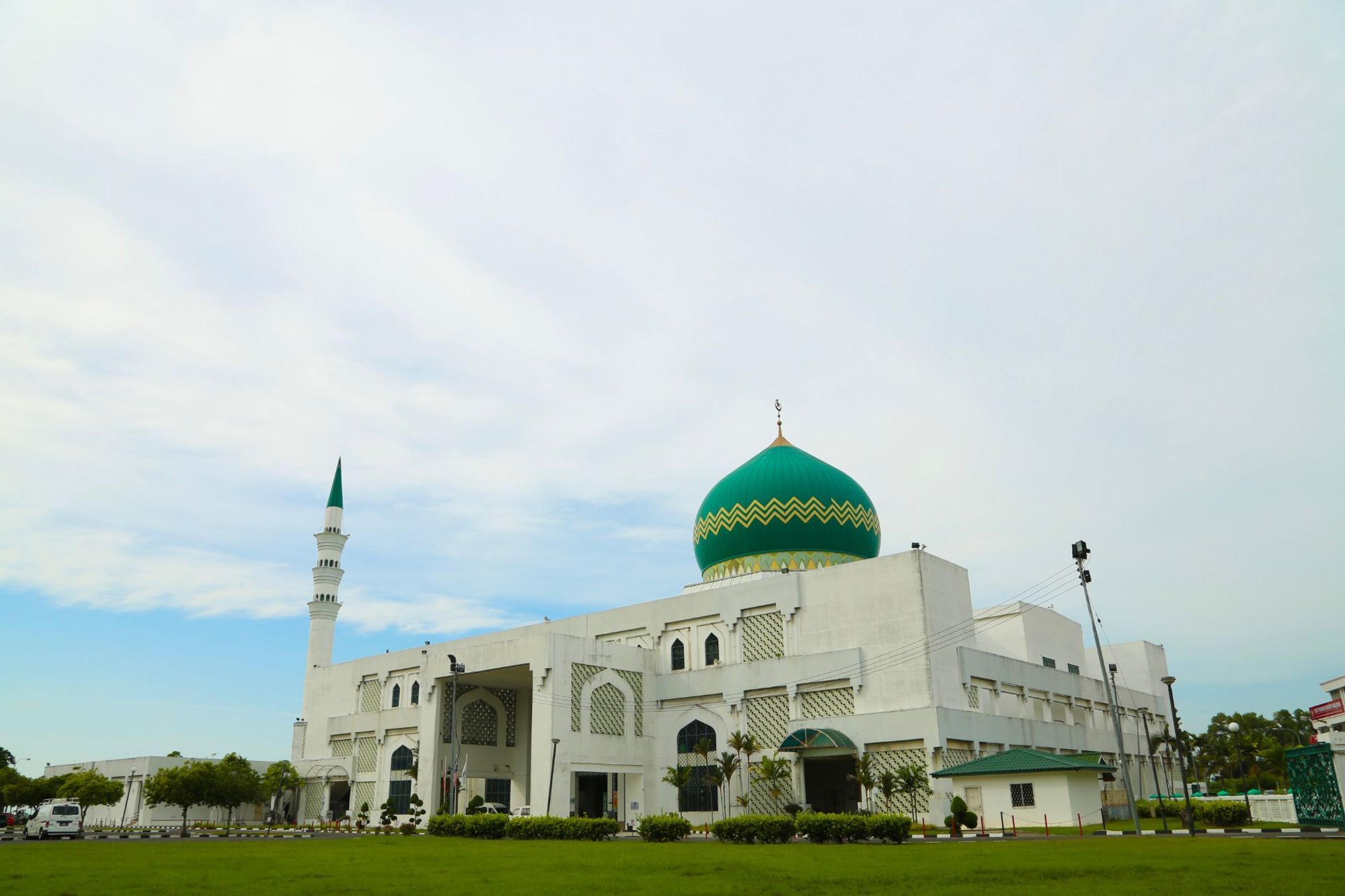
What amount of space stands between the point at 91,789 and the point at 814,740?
1443 inches

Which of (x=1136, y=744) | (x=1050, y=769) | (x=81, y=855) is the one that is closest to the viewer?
(x=81, y=855)

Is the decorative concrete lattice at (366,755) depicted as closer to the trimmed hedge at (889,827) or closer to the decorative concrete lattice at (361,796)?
the decorative concrete lattice at (361,796)

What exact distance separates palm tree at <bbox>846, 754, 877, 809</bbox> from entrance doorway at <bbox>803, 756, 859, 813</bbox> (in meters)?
3.12

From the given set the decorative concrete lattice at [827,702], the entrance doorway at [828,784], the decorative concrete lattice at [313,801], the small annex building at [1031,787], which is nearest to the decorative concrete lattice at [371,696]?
the decorative concrete lattice at [313,801]

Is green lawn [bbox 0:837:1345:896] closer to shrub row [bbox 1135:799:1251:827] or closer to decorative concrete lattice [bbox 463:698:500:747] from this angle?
shrub row [bbox 1135:799:1251:827]

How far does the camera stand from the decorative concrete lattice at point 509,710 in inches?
1759

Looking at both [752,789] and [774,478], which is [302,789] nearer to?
[752,789]

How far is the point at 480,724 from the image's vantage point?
4359 centimetres

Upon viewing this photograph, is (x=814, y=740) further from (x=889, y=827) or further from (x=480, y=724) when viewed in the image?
(x=480, y=724)

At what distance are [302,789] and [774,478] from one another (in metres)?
30.6

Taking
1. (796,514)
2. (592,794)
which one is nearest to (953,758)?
(796,514)

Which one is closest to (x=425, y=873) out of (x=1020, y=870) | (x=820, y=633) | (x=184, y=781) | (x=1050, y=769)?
(x=1020, y=870)

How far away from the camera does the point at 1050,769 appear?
2964cm

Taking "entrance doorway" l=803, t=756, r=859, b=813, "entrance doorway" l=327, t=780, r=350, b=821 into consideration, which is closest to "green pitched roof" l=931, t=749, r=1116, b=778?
"entrance doorway" l=803, t=756, r=859, b=813
